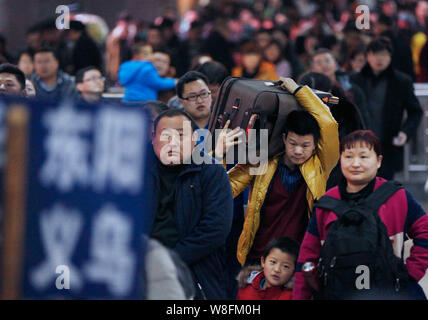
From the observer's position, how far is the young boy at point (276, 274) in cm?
609

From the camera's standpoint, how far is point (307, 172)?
6500mm

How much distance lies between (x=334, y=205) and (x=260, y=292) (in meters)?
0.90

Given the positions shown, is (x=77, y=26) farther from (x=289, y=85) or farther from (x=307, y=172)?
(x=307, y=172)

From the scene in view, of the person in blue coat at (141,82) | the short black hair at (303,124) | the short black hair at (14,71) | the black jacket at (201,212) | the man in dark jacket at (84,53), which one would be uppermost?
the man in dark jacket at (84,53)

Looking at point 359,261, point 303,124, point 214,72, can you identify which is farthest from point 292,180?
point 214,72

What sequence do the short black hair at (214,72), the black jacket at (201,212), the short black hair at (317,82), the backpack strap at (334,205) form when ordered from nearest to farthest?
the backpack strap at (334,205) < the black jacket at (201,212) < the short black hair at (317,82) < the short black hair at (214,72)

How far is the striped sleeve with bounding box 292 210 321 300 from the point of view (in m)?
5.58

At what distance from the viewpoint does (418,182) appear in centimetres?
1214

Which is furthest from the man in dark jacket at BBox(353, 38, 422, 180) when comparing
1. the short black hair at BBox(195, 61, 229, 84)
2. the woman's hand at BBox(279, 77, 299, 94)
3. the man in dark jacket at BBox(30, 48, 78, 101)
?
the woman's hand at BBox(279, 77, 299, 94)

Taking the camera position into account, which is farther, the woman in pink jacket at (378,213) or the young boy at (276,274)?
the young boy at (276,274)

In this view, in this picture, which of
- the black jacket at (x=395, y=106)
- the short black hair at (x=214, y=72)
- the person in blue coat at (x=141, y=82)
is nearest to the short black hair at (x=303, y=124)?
the short black hair at (x=214, y=72)

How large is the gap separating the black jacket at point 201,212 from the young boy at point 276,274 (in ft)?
1.37

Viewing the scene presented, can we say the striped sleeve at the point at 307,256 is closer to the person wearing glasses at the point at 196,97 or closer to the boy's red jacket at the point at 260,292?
the boy's red jacket at the point at 260,292
